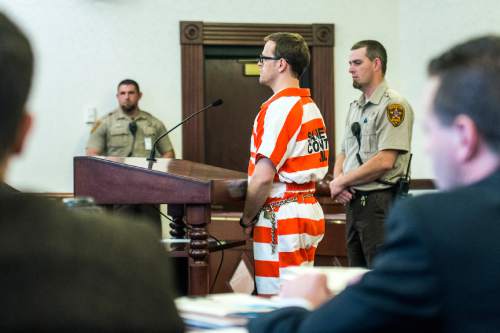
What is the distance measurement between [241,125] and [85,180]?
3973mm

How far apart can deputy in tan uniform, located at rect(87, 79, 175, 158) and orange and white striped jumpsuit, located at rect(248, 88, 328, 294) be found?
323 cm

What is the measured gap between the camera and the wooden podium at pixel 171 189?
235 cm

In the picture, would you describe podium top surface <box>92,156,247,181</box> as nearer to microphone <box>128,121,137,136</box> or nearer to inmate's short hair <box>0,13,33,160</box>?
inmate's short hair <box>0,13,33,160</box>

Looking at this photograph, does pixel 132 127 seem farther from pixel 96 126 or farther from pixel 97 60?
pixel 97 60

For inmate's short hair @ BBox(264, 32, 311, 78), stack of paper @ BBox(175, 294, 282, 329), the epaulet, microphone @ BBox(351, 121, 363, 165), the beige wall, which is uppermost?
the beige wall

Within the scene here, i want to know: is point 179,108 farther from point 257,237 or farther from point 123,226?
point 123,226

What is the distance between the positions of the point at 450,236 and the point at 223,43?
5.50 m

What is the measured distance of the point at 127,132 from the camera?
230 inches

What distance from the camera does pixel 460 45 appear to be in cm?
101

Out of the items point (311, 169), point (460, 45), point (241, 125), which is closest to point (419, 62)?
point (241, 125)

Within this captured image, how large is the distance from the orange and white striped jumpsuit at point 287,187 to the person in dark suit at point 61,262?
70.9 inches

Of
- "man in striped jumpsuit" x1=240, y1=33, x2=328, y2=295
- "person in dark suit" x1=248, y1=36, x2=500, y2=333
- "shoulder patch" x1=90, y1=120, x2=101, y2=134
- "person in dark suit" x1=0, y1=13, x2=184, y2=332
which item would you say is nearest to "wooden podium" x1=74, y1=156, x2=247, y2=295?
"man in striped jumpsuit" x1=240, y1=33, x2=328, y2=295

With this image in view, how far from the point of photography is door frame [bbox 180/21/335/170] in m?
6.19

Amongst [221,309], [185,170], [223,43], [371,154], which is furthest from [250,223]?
[223,43]
